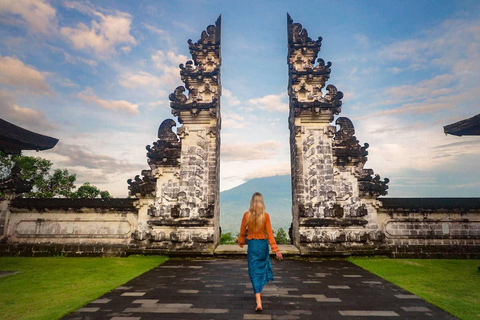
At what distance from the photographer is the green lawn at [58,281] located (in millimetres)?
4570

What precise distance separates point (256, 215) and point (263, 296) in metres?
1.79

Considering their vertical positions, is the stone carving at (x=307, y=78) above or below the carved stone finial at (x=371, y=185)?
above

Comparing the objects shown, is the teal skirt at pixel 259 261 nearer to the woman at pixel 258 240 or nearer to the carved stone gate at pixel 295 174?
the woman at pixel 258 240

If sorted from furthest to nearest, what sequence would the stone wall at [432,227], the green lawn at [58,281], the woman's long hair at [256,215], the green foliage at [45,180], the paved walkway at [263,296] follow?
the green foliage at [45,180], the stone wall at [432,227], the woman's long hair at [256,215], the green lawn at [58,281], the paved walkway at [263,296]

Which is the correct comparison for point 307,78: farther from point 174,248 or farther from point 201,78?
point 174,248

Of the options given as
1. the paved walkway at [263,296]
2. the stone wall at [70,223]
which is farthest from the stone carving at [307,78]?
the stone wall at [70,223]

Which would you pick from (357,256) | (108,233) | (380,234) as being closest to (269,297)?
(357,256)

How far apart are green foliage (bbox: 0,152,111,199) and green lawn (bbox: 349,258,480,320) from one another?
19.4 m

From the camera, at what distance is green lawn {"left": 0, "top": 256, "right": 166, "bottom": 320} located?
4570 millimetres

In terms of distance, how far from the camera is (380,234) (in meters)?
9.79

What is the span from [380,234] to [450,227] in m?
2.78

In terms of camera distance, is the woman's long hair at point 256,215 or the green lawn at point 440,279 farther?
the woman's long hair at point 256,215

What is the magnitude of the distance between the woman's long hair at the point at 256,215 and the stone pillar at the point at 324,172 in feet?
18.2

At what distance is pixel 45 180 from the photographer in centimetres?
1895
